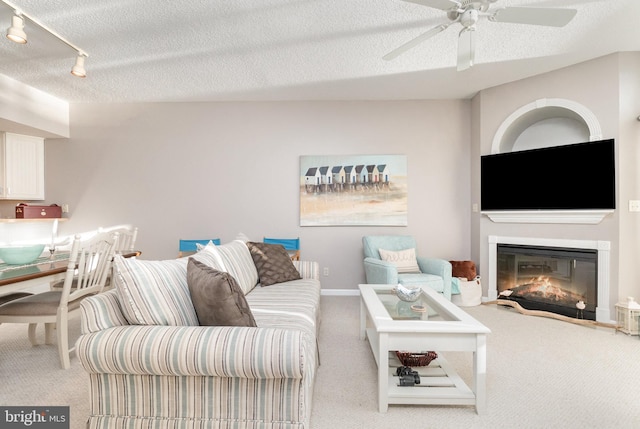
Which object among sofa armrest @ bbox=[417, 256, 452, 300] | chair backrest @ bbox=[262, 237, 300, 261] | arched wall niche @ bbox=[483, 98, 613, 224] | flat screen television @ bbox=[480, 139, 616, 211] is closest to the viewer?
flat screen television @ bbox=[480, 139, 616, 211]

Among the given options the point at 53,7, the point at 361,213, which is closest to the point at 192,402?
the point at 53,7

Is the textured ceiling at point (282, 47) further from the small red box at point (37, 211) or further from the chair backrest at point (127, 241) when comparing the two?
the chair backrest at point (127, 241)

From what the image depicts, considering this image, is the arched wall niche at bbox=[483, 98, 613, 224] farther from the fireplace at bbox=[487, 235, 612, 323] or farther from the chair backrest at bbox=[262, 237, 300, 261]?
the chair backrest at bbox=[262, 237, 300, 261]

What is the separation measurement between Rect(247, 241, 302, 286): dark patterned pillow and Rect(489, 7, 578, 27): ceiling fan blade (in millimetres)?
2455

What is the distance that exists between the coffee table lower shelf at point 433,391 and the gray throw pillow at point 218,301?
0.96m

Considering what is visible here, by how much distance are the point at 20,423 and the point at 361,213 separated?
3552 mm

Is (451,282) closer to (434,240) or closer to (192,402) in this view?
(434,240)

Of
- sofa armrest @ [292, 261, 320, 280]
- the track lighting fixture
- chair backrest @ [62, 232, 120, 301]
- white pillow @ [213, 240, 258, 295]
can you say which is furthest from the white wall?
chair backrest @ [62, 232, 120, 301]

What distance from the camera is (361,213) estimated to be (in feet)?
14.1

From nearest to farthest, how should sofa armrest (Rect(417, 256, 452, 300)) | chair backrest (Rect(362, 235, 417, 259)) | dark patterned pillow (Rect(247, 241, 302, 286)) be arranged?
dark patterned pillow (Rect(247, 241, 302, 286)), sofa armrest (Rect(417, 256, 452, 300)), chair backrest (Rect(362, 235, 417, 259))

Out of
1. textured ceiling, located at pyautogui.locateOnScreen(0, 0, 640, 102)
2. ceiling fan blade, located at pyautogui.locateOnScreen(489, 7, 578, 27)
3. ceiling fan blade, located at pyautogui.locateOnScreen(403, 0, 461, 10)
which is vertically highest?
textured ceiling, located at pyautogui.locateOnScreen(0, 0, 640, 102)

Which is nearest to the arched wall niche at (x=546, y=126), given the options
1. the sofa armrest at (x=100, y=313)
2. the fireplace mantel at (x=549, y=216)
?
the fireplace mantel at (x=549, y=216)

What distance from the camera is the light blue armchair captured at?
3.36m

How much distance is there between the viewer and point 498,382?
207cm
